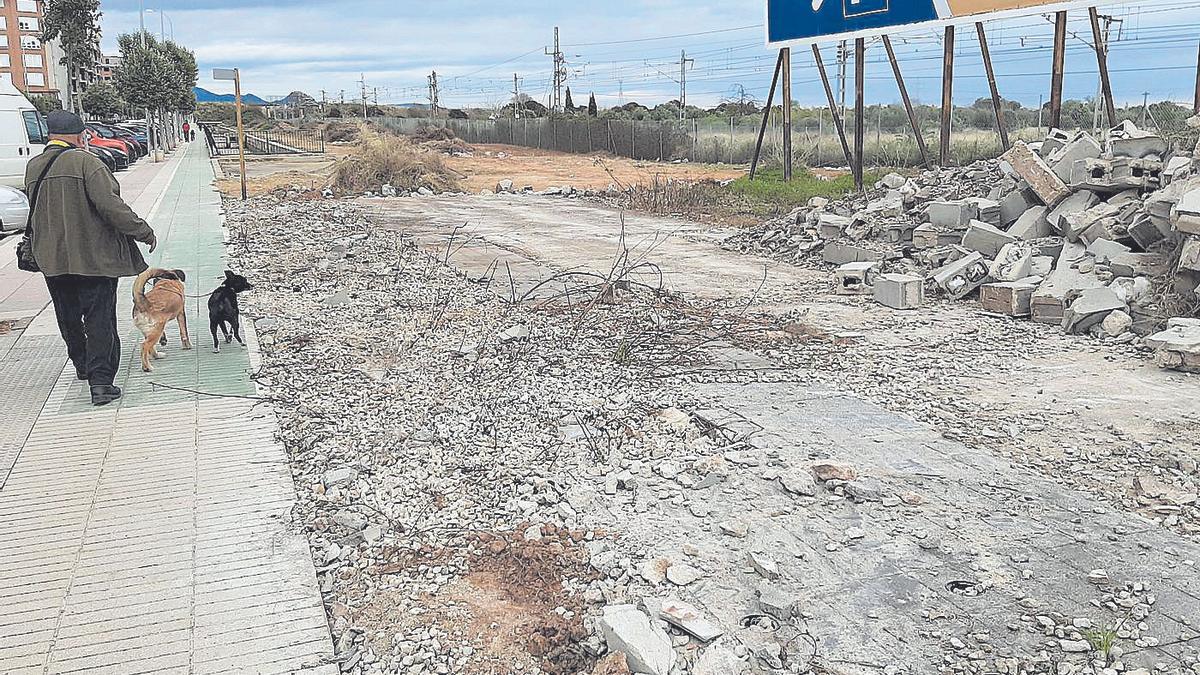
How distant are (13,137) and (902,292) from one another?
1807 cm

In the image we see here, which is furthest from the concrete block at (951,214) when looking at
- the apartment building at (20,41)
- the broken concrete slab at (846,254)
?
the apartment building at (20,41)

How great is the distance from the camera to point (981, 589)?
3840 mm

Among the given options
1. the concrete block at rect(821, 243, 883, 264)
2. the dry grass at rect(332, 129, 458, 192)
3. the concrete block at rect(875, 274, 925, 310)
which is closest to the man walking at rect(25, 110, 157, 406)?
the concrete block at rect(875, 274, 925, 310)

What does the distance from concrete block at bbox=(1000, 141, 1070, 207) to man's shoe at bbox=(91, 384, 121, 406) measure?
357 inches

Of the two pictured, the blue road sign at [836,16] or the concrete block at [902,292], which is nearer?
the concrete block at [902,292]

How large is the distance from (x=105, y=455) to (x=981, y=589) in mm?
4444

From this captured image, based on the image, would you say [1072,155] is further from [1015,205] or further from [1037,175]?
[1015,205]

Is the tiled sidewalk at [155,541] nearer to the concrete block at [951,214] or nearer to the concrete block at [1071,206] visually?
the concrete block at [951,214]

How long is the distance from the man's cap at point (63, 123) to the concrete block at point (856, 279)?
282 inches

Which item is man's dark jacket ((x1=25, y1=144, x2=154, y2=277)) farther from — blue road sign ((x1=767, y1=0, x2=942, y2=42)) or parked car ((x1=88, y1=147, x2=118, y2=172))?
parked car ((x1=88, y1=147, x2=118, y2=172))

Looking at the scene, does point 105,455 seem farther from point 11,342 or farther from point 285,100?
point 285,100

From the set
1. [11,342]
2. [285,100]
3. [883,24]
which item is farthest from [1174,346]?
[285,100]

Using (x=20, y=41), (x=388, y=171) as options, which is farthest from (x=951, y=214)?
(x=20, y=41)

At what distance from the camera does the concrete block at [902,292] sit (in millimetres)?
9438
